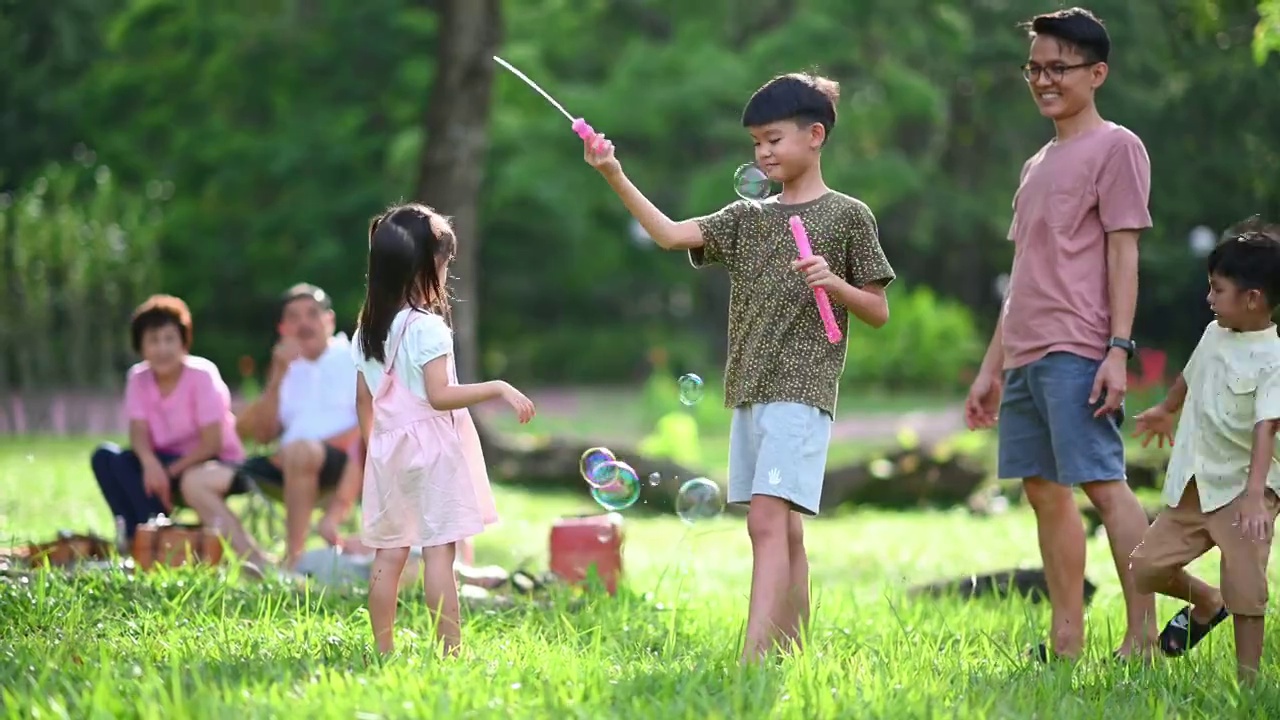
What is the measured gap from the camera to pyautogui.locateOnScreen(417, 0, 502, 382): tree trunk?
13.1m

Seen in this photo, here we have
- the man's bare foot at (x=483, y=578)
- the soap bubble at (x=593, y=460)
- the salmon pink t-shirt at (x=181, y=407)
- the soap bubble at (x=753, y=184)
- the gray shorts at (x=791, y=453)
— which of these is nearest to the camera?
the gray shorts at (x=791, y=453)

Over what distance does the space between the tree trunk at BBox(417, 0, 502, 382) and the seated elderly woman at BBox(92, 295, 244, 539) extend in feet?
18.1

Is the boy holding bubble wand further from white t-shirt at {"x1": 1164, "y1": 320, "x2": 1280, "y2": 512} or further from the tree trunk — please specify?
the tree trunk

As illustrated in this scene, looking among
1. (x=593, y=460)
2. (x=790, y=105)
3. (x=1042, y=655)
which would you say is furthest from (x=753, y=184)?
(x=1042, y=655)

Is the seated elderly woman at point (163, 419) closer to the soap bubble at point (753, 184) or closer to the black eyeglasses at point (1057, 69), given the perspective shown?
the soap bubble at point (753, 184)

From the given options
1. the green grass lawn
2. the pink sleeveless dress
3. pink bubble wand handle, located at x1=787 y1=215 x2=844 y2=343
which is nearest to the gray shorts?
pink bubble wand handle, located at x1=787 y1=215 x2=844 y2=343

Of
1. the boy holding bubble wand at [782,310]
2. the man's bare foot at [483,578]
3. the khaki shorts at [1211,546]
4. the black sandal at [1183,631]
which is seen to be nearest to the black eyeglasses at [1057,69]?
the boy holding bubble wand at [782,310]

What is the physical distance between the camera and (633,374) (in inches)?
1046

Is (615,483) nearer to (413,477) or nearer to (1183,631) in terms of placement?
(413,477)

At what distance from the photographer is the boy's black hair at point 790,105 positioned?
462 cm

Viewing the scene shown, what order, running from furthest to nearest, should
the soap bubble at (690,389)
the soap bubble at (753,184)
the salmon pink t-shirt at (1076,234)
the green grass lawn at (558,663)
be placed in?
the soap bubble at (690,389), the salmon pink t-shirt at (1076,234), the soap bubble at (753,184), the green grass lawn at (558,663)

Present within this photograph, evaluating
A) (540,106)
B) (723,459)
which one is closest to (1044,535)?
(723,459)

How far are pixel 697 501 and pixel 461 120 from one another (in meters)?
8.10

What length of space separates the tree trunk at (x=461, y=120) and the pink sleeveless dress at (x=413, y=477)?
8.33 meters
